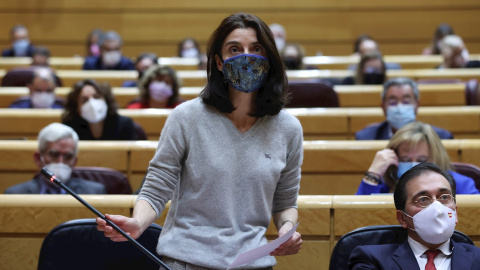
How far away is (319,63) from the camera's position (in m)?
5.96

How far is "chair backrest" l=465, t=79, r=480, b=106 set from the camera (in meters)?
4.05

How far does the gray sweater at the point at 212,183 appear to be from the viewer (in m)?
1.31

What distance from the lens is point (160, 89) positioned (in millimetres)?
3945

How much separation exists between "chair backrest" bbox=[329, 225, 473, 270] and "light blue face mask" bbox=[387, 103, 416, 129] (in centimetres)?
150

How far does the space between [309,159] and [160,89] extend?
131cm

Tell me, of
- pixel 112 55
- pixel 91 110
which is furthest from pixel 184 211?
pixel 112 55

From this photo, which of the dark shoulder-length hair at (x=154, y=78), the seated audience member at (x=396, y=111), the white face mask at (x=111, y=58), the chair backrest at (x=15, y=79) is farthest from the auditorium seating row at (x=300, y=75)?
the seated audience member at (x=396, y=111)

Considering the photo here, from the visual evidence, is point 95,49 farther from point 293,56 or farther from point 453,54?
point 453,54

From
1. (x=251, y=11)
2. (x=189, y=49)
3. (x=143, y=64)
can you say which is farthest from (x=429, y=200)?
(x=251, y=11)

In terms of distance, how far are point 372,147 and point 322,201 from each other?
0.90 meters

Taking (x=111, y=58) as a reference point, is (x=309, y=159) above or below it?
below

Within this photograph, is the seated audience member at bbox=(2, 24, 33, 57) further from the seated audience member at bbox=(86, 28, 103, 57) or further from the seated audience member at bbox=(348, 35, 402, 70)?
the seated audience member at bbox=(348, 35, 402, 70)

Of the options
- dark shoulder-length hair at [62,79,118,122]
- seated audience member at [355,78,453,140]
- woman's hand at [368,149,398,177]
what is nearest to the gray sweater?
woman's hand at [368,149,398,177]

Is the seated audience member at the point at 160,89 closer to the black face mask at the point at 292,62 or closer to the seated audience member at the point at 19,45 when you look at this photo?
the black face mask at the point at 292,62
